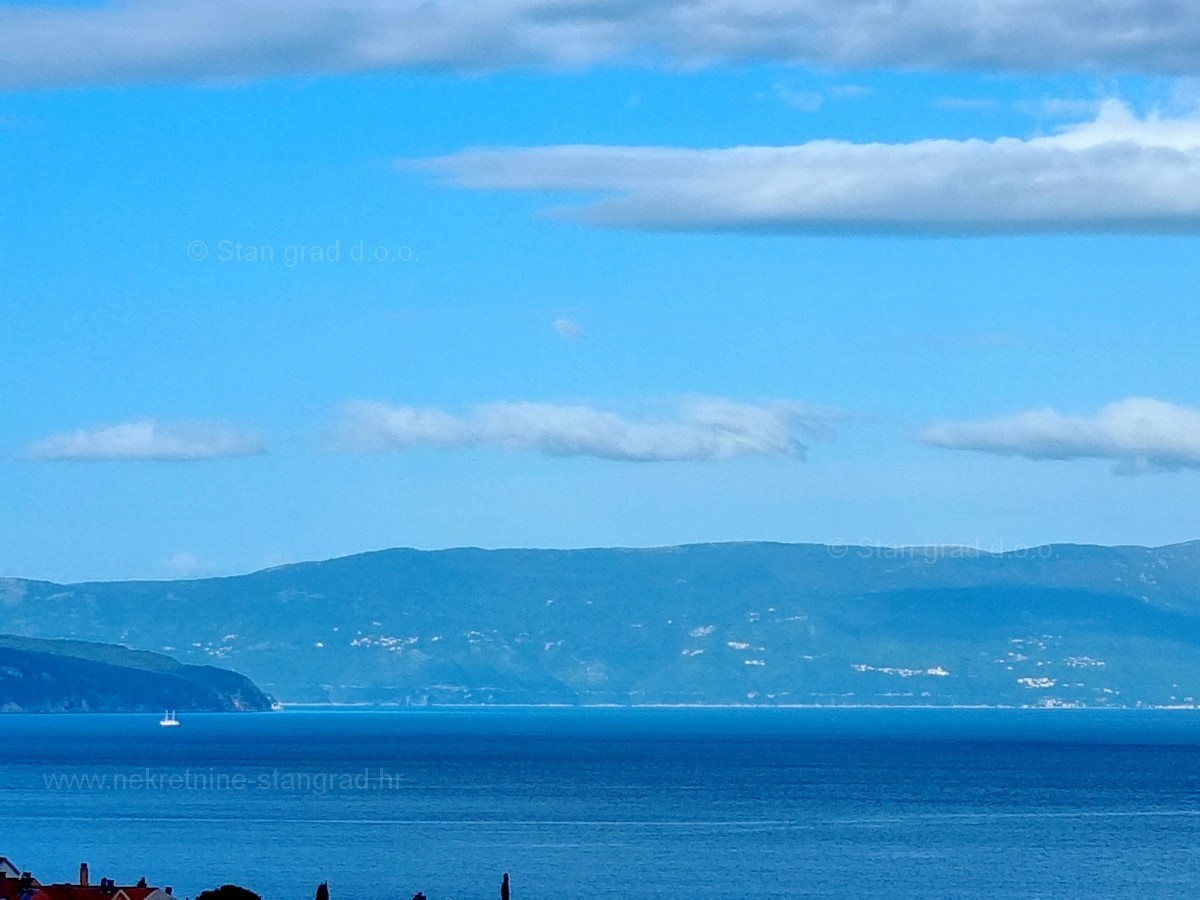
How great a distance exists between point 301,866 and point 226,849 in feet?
50.0

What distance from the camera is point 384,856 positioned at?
159000 mm

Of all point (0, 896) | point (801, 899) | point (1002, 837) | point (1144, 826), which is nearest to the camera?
point (0, 896)

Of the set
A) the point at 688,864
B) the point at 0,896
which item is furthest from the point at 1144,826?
the point at 0,896

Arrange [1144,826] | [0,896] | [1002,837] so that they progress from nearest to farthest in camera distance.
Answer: [0,896] → [1002,837] → [1144,826]

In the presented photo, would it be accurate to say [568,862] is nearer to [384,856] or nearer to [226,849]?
[384,856]

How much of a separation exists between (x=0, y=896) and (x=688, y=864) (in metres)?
69.2

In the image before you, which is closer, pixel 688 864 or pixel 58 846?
pixel 688 864

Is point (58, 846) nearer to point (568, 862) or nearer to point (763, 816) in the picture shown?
point (568, 862)

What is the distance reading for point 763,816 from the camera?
199750mm

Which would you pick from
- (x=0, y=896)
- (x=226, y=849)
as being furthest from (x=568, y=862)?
(x=0, y=896)

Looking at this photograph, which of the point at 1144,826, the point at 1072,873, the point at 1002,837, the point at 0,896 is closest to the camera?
the point at 0,896

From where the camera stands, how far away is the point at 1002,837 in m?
180

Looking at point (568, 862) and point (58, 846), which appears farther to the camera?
point (58, 846)

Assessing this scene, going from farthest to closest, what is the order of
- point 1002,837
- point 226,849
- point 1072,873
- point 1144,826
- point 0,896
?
point 1144,826
point 1002,837
point 226,849
point 1072,873
point 0,896
